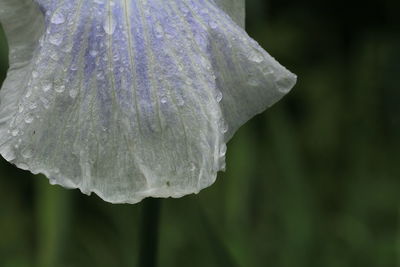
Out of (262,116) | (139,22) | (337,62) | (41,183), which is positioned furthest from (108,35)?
(337,62)

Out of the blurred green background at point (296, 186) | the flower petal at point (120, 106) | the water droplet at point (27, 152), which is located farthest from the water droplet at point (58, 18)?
the blurred green background at point (296, 186)

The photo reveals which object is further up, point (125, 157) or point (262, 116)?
point (125, 157)

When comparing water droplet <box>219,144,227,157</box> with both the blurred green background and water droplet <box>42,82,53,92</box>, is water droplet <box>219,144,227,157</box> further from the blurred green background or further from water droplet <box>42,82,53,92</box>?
the blurred green background

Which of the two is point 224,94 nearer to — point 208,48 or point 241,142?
point 208,48

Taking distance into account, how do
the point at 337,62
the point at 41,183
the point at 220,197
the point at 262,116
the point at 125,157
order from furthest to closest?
the point at 337,62 < the point at 262,116 < the point at 220,197 < the point at 41,183 < the point at 125,157

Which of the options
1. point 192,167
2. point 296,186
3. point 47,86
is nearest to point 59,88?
point 47,86

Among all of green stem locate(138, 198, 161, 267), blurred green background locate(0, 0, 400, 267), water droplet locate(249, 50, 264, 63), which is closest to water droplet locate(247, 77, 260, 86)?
water droplet locate(249, 50, 264, 63)

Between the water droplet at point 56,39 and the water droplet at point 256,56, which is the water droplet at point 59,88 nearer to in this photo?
the water droplet at point 56,39
